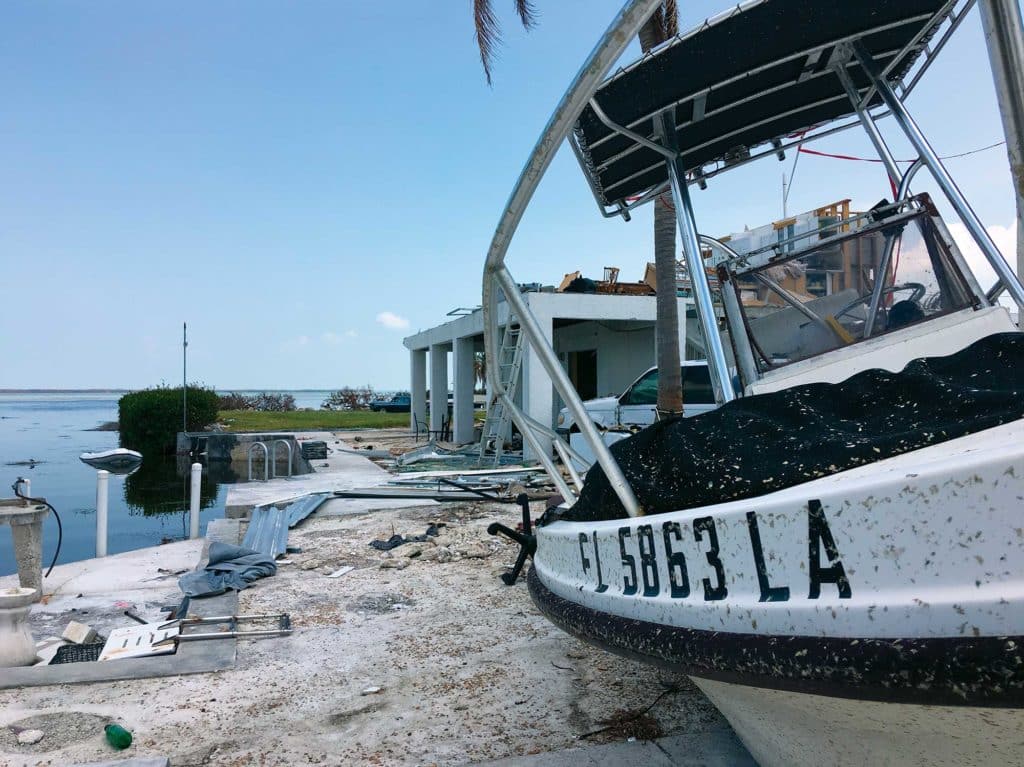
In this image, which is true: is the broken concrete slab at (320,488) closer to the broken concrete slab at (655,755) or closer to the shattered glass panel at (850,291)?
the broken concrete slab at (655,755)

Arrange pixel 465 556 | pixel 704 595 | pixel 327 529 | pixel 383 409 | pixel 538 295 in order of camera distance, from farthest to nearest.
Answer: pixel 383 409
pixel 538 295
pixel 327 529
pixel 465 556
pixel 704 595

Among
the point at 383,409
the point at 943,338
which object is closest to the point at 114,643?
the point at 943,338

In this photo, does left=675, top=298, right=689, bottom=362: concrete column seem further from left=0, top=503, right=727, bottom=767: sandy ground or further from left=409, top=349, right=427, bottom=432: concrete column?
left=409, top=349, right=427, bottom=432: concrete column

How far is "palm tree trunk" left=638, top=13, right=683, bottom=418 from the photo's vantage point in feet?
29.5

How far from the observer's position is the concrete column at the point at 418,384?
27719mm

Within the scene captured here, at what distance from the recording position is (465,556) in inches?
275

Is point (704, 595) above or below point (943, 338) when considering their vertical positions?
below

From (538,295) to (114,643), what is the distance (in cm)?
1166

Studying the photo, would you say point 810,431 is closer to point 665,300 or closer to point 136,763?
point 136,763

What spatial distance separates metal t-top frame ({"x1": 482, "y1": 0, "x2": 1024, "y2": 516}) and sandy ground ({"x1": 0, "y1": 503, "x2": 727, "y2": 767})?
1079 millimetres

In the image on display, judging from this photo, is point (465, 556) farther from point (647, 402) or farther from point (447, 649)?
point (647, 402)

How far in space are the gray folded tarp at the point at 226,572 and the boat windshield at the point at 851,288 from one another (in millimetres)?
4310

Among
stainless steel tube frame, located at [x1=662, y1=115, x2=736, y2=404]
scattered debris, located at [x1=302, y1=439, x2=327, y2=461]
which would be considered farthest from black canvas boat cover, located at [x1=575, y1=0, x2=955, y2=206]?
scattered debris, located at [x1=302, y1=439, x2=327, y2=461]

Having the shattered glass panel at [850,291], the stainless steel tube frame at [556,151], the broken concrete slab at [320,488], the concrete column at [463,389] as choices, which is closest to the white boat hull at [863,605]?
Answer: the stainless steel tube frame at [556,151]
